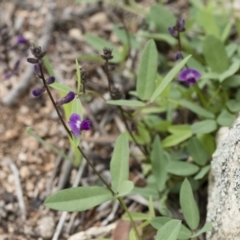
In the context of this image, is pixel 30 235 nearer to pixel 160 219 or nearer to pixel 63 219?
pixel 63 219

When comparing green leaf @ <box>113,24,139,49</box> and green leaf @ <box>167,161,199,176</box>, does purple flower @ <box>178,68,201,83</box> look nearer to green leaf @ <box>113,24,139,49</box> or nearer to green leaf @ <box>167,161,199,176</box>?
green leaf @ <box>167,161,199,176</box>

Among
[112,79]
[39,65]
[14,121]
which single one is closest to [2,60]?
[14,121]

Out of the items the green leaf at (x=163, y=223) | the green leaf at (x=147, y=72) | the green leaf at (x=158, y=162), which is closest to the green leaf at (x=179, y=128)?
the green leaf at (x=158, y=162)

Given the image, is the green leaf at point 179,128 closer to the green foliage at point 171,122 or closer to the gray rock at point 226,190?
the green foliage at point 171,122

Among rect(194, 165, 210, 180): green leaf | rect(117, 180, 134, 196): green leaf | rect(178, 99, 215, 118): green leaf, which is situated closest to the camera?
rect(117, 180, 134, 196): green leaf

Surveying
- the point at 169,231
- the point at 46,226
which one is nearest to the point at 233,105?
the point at 169,231

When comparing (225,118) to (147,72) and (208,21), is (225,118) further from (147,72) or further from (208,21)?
(208,21)

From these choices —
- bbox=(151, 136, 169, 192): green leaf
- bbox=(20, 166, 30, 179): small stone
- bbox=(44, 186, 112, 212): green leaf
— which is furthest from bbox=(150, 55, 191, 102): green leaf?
bbox=(20, 166, 30, 179): small stone

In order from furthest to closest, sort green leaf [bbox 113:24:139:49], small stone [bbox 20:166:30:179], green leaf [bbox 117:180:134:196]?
green leaf [bbox 113:24:139:49], small stone [bbox 20:166:30:179], green leaf [bbox 117:180:134:196]
